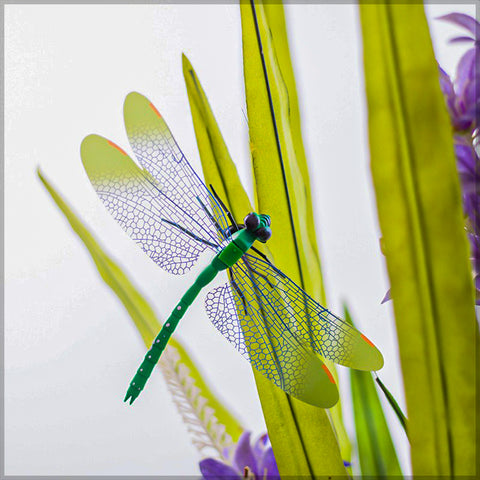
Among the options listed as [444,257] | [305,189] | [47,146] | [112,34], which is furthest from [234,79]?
[444,257]

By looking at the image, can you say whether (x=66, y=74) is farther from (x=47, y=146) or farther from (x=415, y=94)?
(x=415, y=94)

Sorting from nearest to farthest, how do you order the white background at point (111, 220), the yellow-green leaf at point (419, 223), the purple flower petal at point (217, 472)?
the yellow-green leaf at point (419, 223), the purple flower petal at point (217, 472), the white background at point (111, 220)

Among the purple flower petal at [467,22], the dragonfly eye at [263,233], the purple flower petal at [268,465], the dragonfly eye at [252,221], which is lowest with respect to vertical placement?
the purple flower petal at [268,465]

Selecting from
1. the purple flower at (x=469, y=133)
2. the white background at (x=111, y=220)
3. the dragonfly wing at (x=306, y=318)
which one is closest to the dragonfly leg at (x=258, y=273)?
the dragonfly wing at (x=306, y=318)

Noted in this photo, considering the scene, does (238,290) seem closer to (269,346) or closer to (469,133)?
(269,346)

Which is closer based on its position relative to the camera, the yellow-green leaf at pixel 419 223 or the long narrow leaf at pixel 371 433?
the yellow-green leaf at pixel 419 223

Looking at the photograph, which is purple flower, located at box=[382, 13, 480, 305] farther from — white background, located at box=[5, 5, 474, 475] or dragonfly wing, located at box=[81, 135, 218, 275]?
white background, located at box=[5, 5, 474, 475]

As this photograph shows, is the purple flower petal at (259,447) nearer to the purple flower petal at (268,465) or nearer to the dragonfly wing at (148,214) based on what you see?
the purple flower petal at (268,465)
